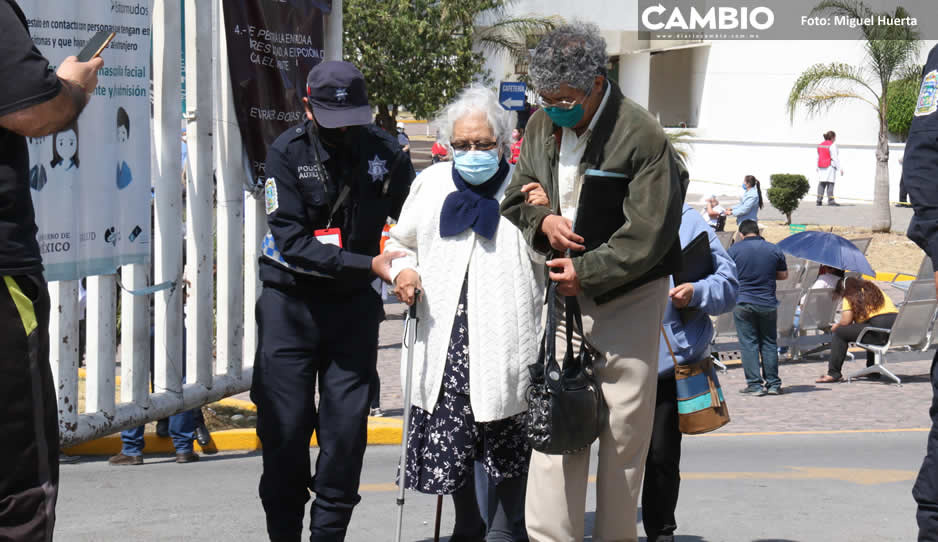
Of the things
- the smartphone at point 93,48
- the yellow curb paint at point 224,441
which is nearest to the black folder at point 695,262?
the smartphone at point 93,48

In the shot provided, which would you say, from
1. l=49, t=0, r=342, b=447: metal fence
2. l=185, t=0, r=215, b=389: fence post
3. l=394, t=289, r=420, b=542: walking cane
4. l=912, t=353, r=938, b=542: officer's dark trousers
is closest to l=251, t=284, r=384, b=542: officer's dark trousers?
l=394, t=289, r=420, b=542: walking cane

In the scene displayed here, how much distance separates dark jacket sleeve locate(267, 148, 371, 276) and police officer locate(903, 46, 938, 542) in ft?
6.81

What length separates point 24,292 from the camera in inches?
130

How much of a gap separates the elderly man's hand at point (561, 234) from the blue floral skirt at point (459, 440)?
2.22ft

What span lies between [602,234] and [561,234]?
179 millimetres

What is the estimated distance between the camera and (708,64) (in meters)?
38.8

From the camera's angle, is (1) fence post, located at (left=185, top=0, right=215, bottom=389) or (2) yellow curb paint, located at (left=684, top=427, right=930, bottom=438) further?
(2) yellow curb paint, located at (left=684, top=427, right=930, bottom=438)

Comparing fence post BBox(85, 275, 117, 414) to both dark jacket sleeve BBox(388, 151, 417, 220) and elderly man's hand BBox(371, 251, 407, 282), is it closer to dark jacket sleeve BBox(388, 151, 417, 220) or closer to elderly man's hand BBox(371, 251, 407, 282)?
dark jacket sleeve BBox(388, 151, 417, 220)

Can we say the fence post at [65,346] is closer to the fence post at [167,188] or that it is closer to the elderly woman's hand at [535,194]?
the fence post at [167,188]

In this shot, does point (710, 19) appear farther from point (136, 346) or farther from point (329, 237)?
point (329, 237)

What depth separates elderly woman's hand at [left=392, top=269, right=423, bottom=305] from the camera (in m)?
4.71

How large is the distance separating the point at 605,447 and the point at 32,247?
82.3 inches

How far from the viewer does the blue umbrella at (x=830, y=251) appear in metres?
12.7

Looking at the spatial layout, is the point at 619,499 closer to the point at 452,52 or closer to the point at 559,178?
the point at 559,178
